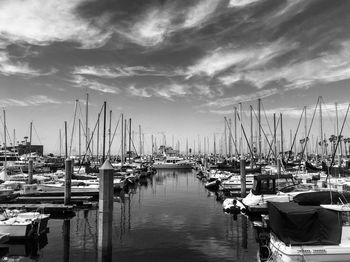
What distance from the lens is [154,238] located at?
24578mm

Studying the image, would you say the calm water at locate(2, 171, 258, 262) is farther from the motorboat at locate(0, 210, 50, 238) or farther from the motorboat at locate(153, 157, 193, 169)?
the motorboat at locate(153, 157, 193, 169)

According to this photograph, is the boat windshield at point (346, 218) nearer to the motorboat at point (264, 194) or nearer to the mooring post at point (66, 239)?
the motorboat at point (264, 194)

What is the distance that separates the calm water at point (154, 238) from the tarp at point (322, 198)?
196 inches

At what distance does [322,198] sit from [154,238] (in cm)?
1392

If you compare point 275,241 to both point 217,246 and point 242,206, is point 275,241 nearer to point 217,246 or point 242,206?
point 217,246

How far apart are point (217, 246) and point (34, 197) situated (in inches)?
1116

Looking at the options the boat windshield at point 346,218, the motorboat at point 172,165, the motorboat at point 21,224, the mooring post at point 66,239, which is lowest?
the mooring post at point 66,239

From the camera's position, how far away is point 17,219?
77.8ft

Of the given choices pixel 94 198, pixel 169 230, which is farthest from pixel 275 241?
pixel 94 198

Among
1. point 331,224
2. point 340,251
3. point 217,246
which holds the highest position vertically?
point 331,224

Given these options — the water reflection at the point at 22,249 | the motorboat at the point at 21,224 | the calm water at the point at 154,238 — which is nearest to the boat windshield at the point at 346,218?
the calm water at the point at 154,238

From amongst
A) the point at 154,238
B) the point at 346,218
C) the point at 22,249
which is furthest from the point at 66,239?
the point at 346,218

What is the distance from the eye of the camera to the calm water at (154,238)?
813 inches

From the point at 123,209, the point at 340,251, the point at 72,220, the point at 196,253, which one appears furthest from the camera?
the point at 123,209
